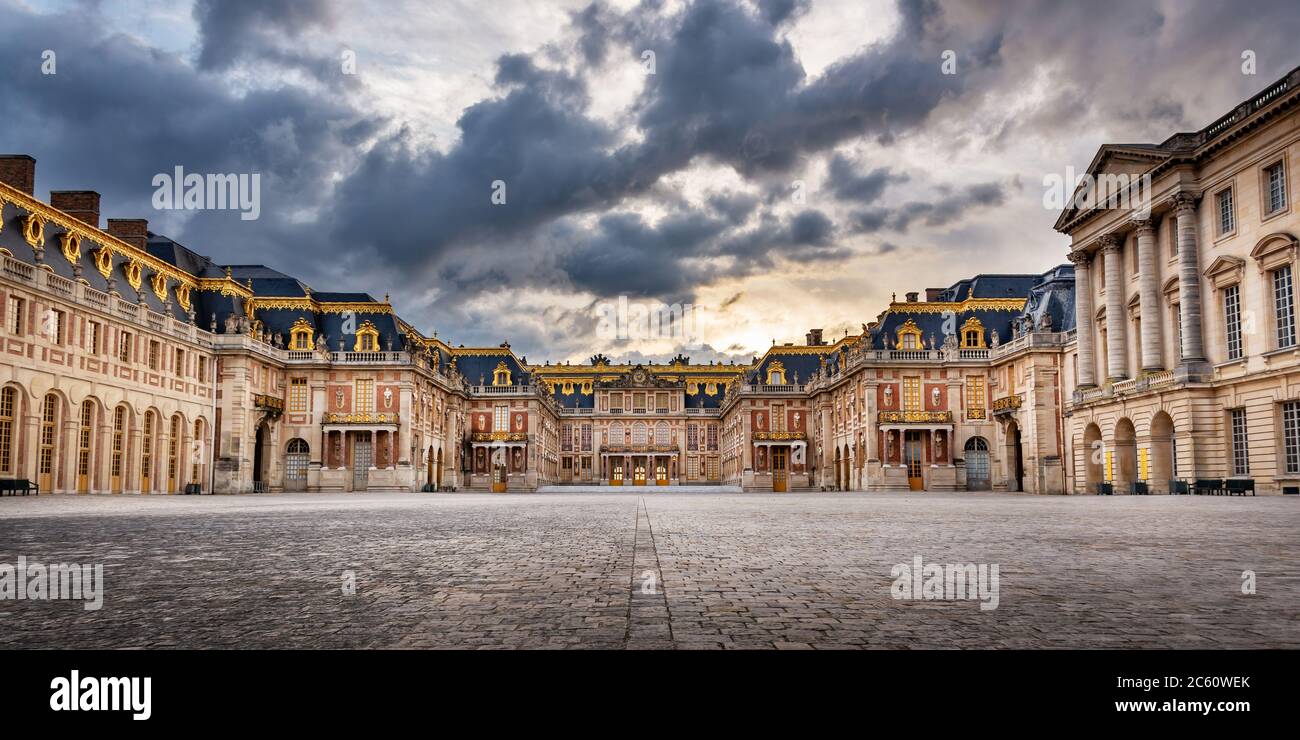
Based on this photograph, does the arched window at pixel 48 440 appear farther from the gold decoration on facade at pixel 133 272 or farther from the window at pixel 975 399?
the window at pixel 975 399

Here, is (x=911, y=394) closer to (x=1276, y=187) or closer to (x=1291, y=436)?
(x=1291, y=436)

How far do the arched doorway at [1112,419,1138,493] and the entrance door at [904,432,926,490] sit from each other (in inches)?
764

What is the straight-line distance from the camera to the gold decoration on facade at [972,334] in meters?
59.3

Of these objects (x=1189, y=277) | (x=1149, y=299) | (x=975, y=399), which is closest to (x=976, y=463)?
(x=975, y=399)

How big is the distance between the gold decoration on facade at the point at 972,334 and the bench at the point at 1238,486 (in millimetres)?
28715

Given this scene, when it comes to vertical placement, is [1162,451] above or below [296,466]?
above

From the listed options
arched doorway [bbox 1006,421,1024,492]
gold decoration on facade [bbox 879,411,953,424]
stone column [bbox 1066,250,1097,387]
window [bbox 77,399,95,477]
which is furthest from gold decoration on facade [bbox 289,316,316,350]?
stone column [bbox 1066,250,1097,387]

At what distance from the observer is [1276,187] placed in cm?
3077

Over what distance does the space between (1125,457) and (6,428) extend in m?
45.9

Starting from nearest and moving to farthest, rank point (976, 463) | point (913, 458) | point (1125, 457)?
1. point (1125, 457)
2. point (976, 463)
3. point (913, 458)

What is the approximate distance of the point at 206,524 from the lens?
44.6 ft
